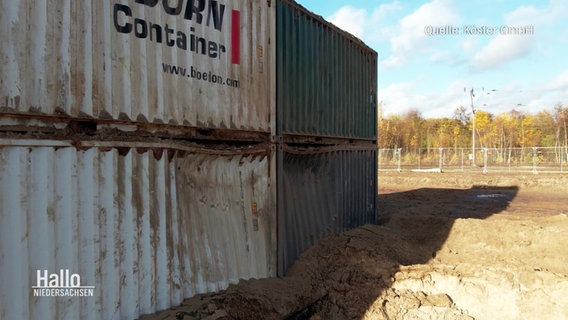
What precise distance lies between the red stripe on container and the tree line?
2236 inches

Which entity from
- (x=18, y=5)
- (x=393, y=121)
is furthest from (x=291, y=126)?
Answer: (x=393, y=121)

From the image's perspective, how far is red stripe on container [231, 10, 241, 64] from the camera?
526 cm

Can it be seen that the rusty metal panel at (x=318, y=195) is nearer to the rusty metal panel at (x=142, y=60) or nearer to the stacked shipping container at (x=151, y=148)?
the stacked shipping container at (x=151, y=148)

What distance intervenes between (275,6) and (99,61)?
2.91m

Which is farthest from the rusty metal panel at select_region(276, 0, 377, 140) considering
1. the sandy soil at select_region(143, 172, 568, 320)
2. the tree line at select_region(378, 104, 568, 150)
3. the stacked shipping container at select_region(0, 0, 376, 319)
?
the tree line at select_region(378, 104, 568, 150)

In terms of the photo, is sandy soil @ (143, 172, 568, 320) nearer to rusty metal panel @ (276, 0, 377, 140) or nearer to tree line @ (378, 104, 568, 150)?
rusty metal panel @ (276, 0, 377, 140)

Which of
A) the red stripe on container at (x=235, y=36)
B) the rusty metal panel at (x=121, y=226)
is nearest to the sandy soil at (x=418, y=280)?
the rusty metal panel at (x=121, y=226)

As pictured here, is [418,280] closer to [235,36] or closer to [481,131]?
[235,36]

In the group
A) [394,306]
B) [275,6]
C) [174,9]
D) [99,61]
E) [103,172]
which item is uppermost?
[275,6]

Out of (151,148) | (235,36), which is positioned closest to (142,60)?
(151,148)

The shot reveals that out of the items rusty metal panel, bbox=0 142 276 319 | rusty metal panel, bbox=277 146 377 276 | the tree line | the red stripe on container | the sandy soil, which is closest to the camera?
rusty metal panel, bbox=0 142 276 319

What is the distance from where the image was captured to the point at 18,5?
3238 mm

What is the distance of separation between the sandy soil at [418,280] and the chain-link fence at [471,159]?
2833 cm

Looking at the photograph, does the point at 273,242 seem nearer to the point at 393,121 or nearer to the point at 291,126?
the point at 291,126
